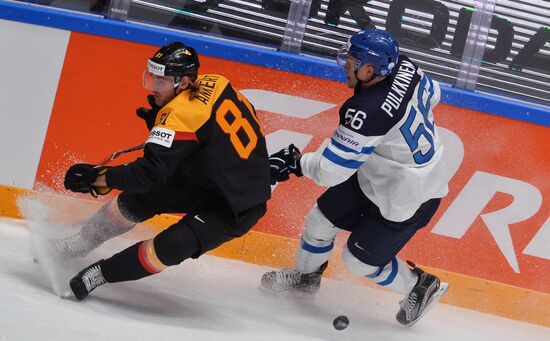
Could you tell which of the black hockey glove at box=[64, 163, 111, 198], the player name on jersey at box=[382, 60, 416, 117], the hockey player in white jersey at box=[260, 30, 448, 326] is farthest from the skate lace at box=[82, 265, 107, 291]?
the player name on jersey at box=[382, 60, 416, 117]

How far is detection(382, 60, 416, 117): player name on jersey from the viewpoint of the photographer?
356 centimetres

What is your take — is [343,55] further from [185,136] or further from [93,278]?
[93,278]

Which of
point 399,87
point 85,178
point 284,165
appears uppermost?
point 399,87

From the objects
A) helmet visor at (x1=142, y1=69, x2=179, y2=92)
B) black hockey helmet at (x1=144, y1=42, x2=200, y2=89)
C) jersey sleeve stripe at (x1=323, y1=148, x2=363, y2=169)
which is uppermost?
black hockey helmet at (x1=144, y1=42, x2=200, y2=89)

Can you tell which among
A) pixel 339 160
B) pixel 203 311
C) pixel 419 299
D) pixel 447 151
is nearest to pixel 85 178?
pixel 203 311

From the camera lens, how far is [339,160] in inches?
141

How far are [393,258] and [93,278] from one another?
1.35 metres

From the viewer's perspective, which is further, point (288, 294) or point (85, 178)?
point (288, 294)

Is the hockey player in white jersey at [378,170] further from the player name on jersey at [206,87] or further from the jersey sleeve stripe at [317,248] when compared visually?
the player name on jersey at [206,87]

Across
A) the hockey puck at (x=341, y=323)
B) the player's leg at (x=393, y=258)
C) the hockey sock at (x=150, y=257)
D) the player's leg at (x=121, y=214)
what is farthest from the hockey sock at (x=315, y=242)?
the hockey sock at (x=150, y=257)

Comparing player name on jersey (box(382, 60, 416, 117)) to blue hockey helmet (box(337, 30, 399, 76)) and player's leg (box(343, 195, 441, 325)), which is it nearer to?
blue hockey helmet (box(337, 30, 399, 76))

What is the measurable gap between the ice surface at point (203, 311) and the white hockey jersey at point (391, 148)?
61 centimetres

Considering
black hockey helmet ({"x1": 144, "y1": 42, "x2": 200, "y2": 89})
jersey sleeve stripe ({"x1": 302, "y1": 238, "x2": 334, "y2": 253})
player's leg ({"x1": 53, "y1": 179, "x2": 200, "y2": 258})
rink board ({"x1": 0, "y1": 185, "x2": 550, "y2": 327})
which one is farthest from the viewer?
rink board ({"x1": 0, "y1": 185, "x2": 550, "y2": 327})

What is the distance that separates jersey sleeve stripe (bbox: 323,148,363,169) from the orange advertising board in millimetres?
918
